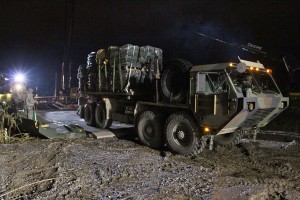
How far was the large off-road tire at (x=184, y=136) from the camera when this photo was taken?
23.3ft

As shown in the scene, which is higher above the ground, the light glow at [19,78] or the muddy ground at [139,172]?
the light glow at [19,78]

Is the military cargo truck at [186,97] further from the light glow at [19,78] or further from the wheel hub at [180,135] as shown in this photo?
the light glow at [19,78]

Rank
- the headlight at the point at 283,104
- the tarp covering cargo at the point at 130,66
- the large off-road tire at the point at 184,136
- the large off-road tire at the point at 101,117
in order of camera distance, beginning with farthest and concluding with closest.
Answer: the large off-road tire at the point at 101,117, the tarp covering cargo at the point at 130,66, the headlight at the point at 283,104, the large off-road tire at the point at 184,136

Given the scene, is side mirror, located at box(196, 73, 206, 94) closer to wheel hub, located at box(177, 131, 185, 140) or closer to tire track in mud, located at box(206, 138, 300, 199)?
wheel hub, located at box(177, 131, 185, 140)

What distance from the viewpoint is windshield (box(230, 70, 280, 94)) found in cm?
689

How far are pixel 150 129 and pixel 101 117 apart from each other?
3220 mm

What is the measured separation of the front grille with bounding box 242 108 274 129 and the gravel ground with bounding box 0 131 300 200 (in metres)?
0.75

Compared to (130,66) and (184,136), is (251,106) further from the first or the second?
(130,66)

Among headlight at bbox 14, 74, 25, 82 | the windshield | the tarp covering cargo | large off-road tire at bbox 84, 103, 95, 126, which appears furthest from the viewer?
headlight at bbox 14, 74, 25, 82

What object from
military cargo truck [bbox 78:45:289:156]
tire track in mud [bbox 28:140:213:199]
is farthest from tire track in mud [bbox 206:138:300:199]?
military cargo truck [bbox 78:45:289:156]

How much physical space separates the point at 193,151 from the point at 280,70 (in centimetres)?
886

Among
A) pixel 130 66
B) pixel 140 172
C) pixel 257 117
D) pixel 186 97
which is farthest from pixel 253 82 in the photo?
pixel 130 66

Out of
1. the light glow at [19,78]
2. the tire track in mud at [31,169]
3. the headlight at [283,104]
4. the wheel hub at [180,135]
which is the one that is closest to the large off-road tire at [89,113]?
the tire track in mud at [31,169]

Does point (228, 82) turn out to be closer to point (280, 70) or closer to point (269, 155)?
point (269, 155)
